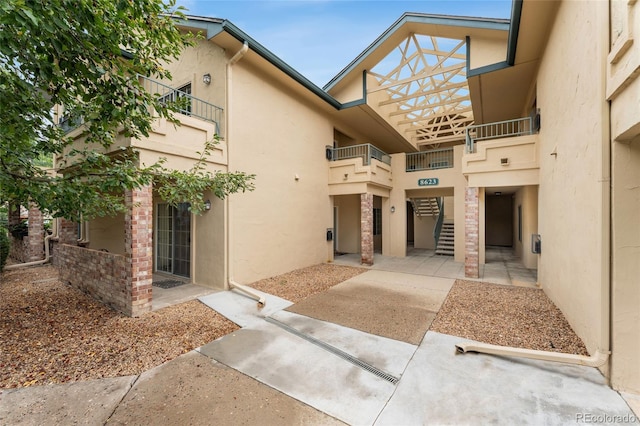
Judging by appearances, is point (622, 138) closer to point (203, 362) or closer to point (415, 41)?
point (203, 362)

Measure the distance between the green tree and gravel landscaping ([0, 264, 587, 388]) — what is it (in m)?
2.03

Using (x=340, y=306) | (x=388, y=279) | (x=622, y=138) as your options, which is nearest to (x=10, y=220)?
(x=340, y=306)

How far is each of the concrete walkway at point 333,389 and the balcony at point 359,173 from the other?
662cm

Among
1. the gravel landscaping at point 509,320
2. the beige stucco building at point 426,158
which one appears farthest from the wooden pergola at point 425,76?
the gravel landscaping at point 509,320

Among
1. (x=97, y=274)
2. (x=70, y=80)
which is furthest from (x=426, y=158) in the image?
(x=97, y=274)

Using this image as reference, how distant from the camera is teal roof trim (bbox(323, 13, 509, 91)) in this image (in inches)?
293

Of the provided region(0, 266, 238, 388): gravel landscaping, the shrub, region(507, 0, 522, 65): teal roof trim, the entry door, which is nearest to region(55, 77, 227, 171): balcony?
the entry door

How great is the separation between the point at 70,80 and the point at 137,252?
3.02 metres

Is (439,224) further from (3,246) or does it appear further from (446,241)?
(3,246)

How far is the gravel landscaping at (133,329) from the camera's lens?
135 inches

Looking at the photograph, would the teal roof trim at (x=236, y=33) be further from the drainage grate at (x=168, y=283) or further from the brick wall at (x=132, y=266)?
the drainage grate at (x=168, y=283)

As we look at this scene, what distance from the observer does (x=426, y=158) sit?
41.2 ft

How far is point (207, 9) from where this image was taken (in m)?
6.98

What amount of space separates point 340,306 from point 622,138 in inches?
192
